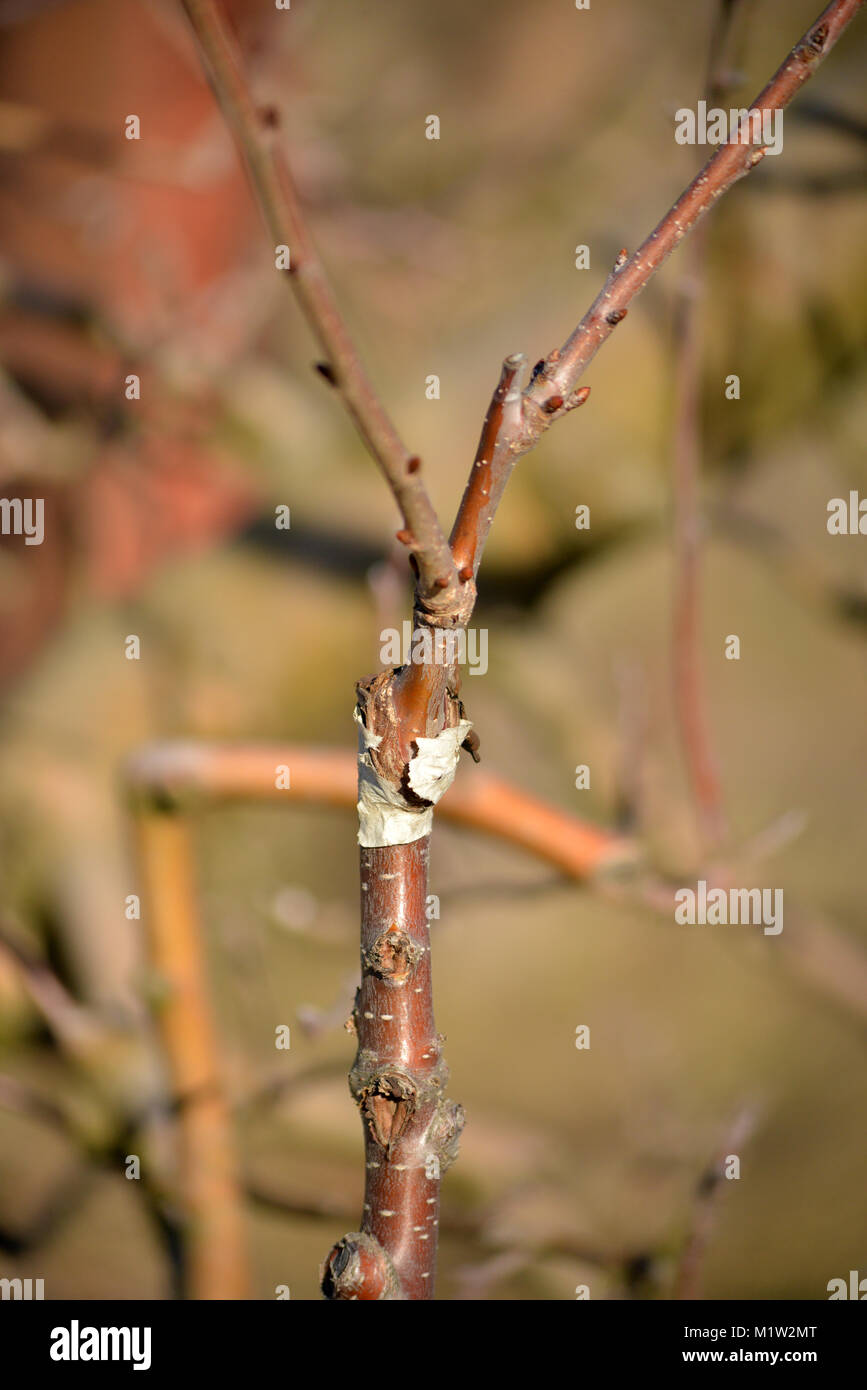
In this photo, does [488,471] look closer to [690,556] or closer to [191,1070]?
[690,556]

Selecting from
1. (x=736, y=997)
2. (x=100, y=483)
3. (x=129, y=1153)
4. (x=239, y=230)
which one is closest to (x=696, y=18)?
(x=239, y=230)

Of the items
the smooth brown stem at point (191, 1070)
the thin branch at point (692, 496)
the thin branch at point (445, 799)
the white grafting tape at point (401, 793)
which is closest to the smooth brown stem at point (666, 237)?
the white grafting tape at point (401, 793)

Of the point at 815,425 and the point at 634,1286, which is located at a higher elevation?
the point at 815,425

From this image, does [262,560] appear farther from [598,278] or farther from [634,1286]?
[634,1286]

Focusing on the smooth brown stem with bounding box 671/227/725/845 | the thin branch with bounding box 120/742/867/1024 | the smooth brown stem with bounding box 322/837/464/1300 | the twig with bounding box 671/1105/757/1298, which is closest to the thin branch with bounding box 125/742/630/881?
the thin branch with bounding box 120/742/867/1024

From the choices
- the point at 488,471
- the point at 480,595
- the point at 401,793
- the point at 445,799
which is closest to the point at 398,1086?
the point at 401,793

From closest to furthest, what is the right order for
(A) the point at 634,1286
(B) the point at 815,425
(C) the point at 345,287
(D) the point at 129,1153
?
(A) the point at 634,1286 < (D) the point at 129,1153 < (B) the point at 815,425 < (C) the point at 345,287
